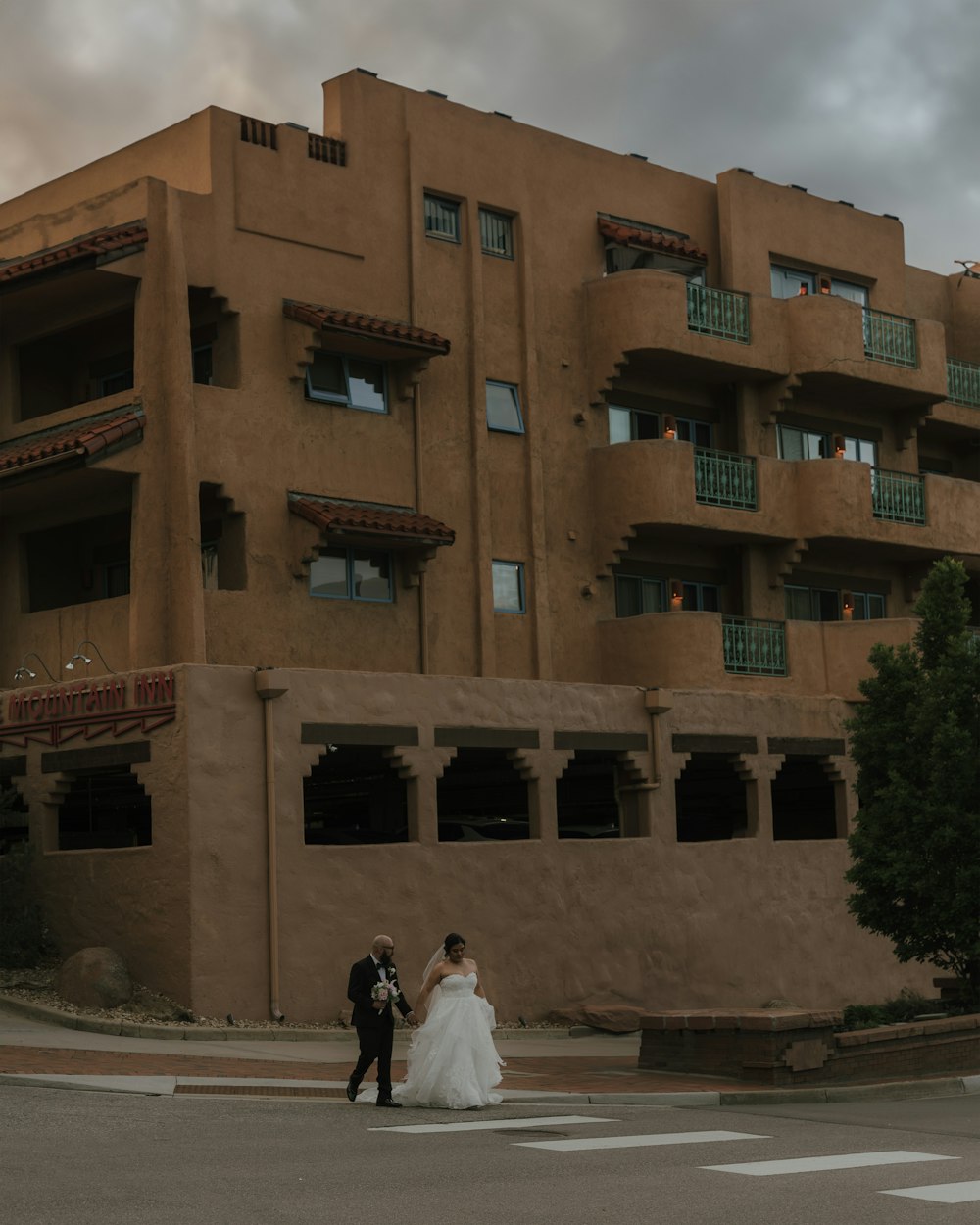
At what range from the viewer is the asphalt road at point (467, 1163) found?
10.9m

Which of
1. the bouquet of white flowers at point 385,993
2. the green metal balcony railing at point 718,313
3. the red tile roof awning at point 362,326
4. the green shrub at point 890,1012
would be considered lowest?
the green shrub at point 890,1012

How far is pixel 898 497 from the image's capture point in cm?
3428

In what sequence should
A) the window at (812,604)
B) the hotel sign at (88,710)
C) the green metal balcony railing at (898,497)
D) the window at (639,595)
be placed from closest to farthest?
the hotel sign at (88,710) < the window at (639,595) < the green metal balcony railing at (898,497) < the window at (812,604)

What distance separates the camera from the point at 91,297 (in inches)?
1090

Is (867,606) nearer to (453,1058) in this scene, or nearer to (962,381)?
(962,381)

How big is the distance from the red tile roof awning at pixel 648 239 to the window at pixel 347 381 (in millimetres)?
5533

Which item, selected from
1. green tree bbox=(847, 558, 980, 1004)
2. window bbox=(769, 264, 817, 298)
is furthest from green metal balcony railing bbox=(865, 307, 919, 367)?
green tree bbox=(847, 558, 980, 1004)

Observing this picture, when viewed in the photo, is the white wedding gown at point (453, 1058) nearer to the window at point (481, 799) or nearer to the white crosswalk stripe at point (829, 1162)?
the white crosswalk stripe at point (829, 1162)

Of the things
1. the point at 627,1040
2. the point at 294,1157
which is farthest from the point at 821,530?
the point at 294,1157

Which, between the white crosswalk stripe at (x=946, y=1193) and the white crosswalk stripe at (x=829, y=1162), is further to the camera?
the white crosswalk stripe at (x=829, y=1162)

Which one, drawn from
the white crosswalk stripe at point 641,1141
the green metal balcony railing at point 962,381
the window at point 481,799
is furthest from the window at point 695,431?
the white crosswalk stripe at point 641,1141

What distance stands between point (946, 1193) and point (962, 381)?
28402 mm

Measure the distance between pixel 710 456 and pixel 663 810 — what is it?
7.11 metres

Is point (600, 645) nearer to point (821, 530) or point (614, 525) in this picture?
point (614, 525)
